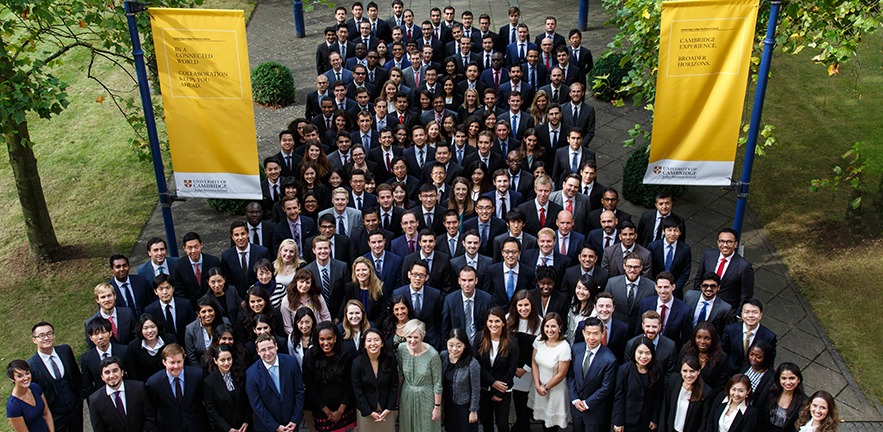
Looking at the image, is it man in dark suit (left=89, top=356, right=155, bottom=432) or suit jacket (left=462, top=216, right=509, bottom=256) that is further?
suit jacket (left=462, top=216, right=509, bottom=256)

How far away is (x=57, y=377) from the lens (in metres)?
10.2

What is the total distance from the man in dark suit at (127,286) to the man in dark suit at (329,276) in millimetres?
2101

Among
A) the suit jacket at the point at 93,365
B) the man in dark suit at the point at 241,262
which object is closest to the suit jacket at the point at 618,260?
the man in dark suit at the point at 241,262

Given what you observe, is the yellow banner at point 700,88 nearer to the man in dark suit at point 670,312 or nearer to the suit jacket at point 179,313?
the man in dark suit at point 670,312

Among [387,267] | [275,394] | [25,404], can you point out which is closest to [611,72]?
[387,267]

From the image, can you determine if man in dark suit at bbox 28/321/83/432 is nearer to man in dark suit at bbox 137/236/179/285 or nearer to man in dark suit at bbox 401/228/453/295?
man in dark suit at bbox 137/236/179/285

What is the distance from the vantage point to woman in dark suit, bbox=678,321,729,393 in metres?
10.2

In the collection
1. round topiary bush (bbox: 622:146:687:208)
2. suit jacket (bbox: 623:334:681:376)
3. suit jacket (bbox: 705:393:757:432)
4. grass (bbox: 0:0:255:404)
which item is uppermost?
suit jacket (bbox: 623:334:681:376)

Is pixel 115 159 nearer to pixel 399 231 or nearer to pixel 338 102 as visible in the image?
pixel 338 102

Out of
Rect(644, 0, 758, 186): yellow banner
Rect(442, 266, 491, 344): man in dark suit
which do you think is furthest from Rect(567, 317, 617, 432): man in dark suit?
Rect(644, 0, 758, 186): yellow banner

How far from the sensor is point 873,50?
22.7 metres

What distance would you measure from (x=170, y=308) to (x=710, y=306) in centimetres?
652

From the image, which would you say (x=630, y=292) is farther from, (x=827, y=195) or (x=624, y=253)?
(x=827, y=195)

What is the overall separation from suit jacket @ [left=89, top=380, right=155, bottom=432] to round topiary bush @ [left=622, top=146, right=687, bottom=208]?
31.0ft
